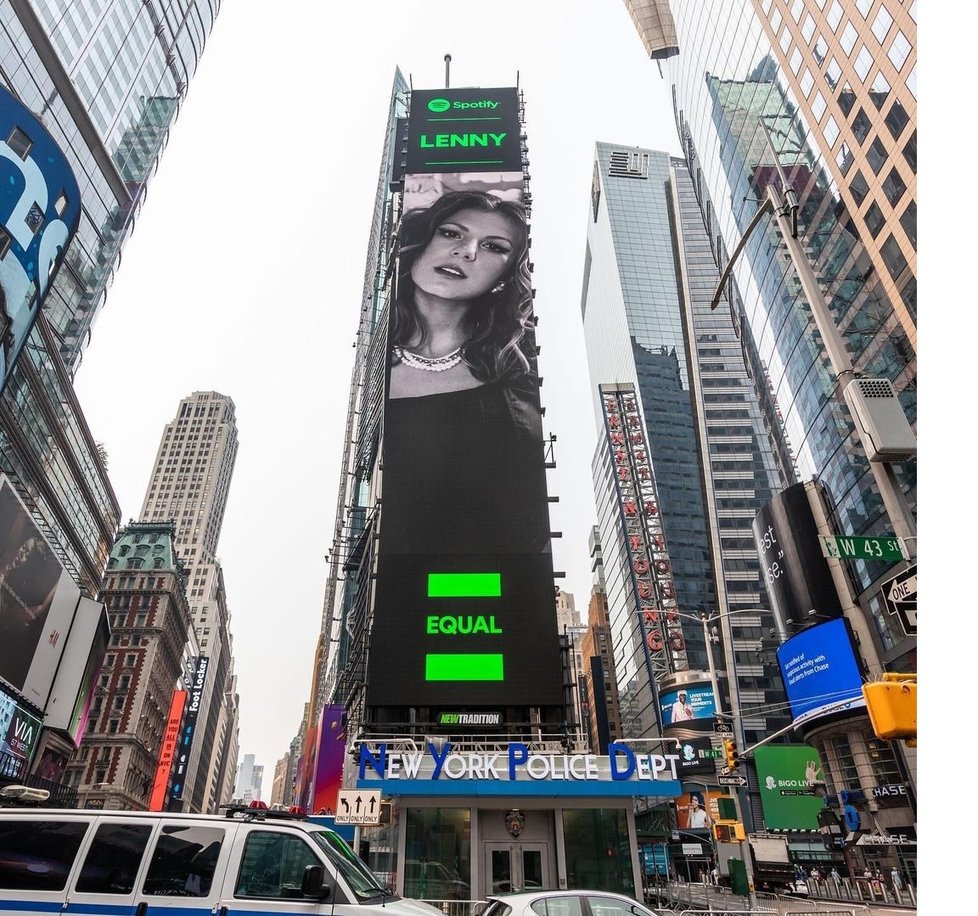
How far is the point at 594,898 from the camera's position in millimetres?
11273

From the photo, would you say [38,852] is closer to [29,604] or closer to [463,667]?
[463,667]

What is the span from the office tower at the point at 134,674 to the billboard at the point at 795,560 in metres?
80.5

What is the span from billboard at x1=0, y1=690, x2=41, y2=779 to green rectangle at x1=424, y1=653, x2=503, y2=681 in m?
28.5

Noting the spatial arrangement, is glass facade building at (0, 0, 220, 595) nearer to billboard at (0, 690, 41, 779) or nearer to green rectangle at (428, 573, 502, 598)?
billboard at (0, 690, 41, 779)

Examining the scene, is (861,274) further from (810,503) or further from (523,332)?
Result: (523,332)

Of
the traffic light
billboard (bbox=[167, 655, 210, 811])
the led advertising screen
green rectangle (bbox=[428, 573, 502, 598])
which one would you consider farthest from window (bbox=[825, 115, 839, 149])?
billboard (bbox=[167, 655, 210, 811])

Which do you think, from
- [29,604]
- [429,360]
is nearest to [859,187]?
[429,360]

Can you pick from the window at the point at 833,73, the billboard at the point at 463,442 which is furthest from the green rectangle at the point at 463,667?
the window at the point at 833,73

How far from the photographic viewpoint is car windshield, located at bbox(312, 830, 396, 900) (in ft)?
29.0

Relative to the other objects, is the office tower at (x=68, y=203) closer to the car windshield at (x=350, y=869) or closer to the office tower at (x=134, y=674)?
the office tower at (x=134, y=674)

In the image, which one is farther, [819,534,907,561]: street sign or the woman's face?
the woman's face

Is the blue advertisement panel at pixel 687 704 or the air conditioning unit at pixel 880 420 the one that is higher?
the blue advertisement panel at pixel 687 704

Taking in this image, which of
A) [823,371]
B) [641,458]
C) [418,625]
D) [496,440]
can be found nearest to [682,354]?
[641,458]

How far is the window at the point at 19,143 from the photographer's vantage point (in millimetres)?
36688
